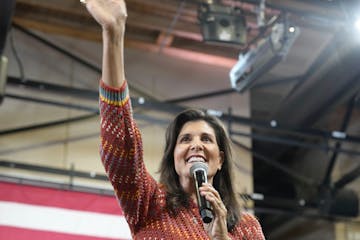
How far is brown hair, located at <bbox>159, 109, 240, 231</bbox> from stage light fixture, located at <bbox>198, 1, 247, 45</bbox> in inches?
106

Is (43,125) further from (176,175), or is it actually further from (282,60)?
(176,175)

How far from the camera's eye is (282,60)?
4645mm

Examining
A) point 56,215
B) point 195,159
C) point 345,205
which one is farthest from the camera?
point 345,205

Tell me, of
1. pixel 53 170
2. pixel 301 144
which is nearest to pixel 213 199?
pixel 53 170

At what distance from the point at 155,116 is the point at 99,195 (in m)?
1.41

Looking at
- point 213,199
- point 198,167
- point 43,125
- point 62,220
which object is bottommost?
point 213,199

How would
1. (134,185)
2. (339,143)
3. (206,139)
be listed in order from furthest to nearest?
(339,143)
(206,139)
(134,185)

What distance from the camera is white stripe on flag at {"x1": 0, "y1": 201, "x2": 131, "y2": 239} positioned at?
4.53 metres

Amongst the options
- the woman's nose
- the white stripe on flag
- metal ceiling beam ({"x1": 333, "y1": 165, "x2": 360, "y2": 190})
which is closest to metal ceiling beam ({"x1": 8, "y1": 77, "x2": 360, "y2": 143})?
metal ceiling beam ({"x1": 333, "y1": 165, "x2": 360, "y2": 190})

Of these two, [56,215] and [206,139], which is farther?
[56,215]

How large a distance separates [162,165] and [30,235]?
9.64ft

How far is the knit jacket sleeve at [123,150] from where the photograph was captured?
56.8 inches

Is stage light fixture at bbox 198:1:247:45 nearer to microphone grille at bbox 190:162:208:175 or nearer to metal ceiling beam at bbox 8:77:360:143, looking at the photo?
metal ceiling beam at bbox 8:77:360:143

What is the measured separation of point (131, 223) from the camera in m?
1.59
